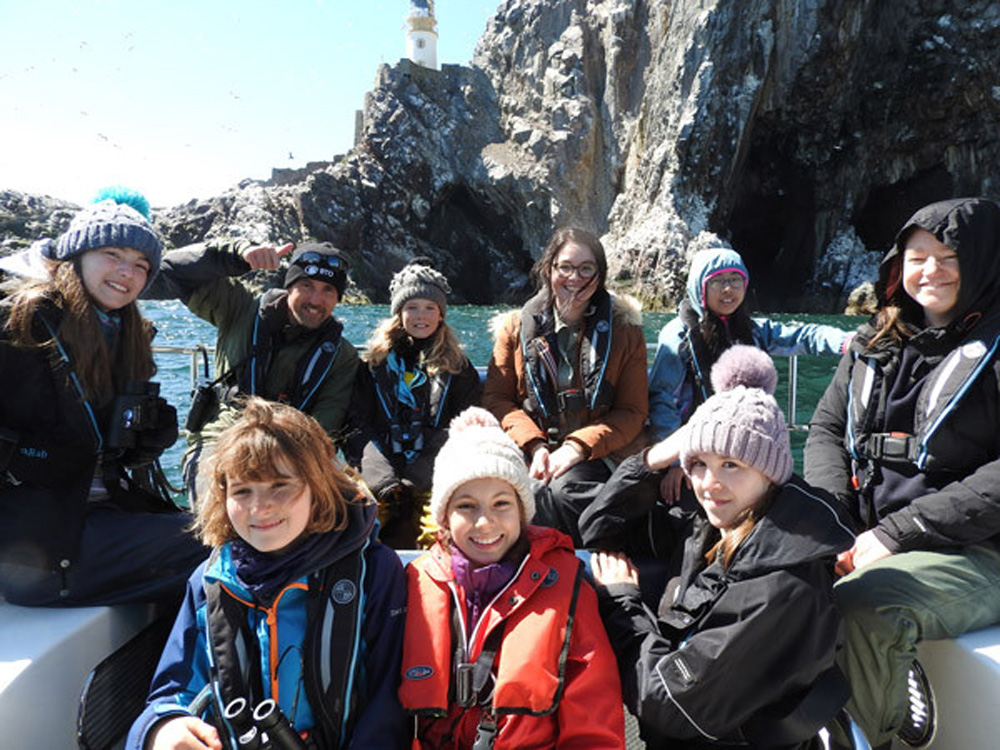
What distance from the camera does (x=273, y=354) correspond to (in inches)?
135

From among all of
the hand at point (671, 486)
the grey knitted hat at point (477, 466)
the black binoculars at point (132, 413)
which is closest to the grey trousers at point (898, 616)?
the hand at point (671, 486)

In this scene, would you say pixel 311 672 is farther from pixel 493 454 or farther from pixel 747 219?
pixel 747 219

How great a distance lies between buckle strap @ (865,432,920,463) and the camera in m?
2.08

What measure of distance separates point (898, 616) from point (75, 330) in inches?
110

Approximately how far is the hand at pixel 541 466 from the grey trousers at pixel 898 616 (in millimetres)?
1226

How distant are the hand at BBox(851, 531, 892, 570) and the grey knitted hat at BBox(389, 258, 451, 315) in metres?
2.27

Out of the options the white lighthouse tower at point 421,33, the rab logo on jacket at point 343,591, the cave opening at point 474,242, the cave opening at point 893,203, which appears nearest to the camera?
the rab logo on jacket at point 343,591

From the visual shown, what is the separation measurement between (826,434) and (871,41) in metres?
35.6

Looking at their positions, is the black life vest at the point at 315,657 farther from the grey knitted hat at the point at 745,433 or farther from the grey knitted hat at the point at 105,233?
the grey knitted hat at the point at 105,233

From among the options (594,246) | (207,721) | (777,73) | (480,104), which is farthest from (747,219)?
(207,721)

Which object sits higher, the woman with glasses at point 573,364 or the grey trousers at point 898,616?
the woman with glasses at point 573,364

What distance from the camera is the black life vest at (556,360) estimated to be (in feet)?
10.2

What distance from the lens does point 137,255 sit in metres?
2.28

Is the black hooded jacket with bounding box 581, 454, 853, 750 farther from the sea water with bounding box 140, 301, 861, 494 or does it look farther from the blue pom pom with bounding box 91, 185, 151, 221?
the blue pom pom with bounding box 91, 185, 151, 221
